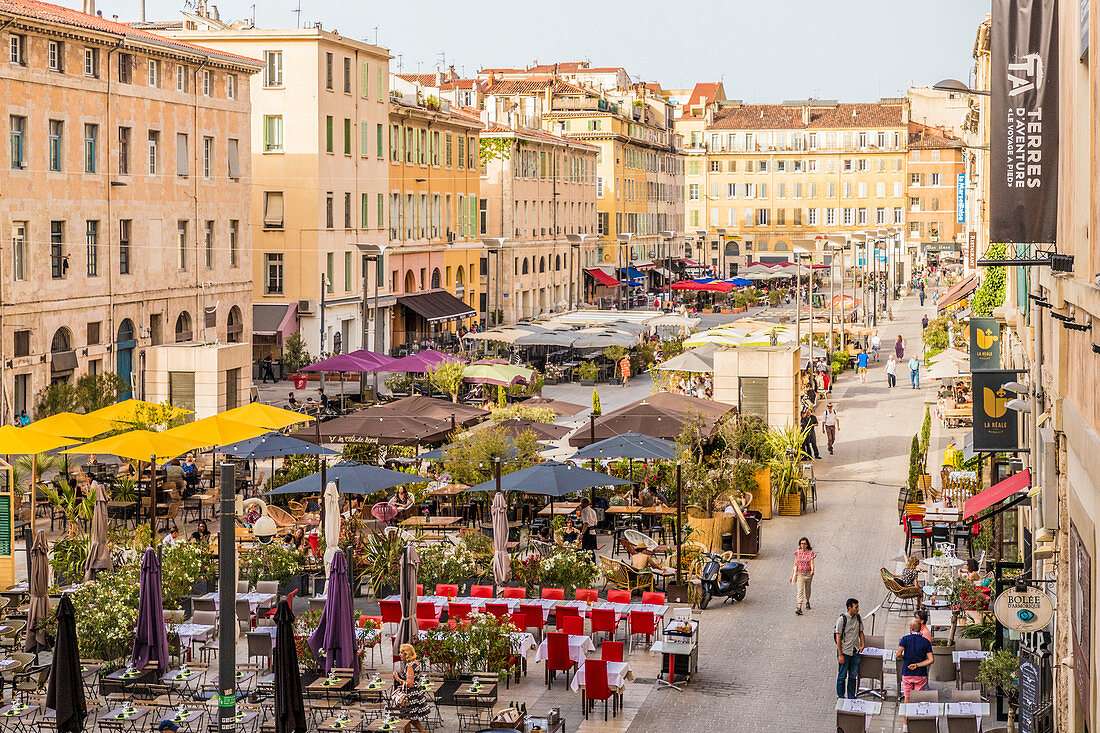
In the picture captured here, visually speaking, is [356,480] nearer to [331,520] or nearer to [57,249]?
[331,520]

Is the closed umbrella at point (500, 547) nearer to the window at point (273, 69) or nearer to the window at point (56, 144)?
the window at point (56, 144)

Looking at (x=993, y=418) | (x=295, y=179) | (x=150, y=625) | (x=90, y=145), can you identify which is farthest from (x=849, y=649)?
(x=295, y=179)

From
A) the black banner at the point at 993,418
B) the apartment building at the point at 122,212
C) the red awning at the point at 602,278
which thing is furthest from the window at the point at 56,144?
the red awning at the point at 602,278

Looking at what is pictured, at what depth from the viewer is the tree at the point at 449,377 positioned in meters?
41.3

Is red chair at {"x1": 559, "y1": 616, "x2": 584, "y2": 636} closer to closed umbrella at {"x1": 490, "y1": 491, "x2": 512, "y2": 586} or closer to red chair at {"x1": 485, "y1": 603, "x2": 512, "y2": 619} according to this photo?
red chair at {"x1": 485, "y1": 603, "x2": 512, "y2": 619}

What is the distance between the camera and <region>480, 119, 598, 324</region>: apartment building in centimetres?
7969

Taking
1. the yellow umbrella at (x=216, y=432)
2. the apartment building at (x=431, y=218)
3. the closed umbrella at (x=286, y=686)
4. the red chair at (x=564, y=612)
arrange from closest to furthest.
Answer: the closed umbrella at (x=286, y=686)
the red chair at (x=564, y=612)
the yellow umbrella at (x=216, y=432)
the apartment building at (x=431, y=218)

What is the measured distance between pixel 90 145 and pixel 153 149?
3.57 metres

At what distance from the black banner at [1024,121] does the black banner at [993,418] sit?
5330mm

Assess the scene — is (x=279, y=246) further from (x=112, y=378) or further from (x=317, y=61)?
(x=112, y=378)

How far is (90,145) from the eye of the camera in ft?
140

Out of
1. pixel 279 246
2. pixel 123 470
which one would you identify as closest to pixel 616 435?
pixel 123 470

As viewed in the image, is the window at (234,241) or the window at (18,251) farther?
the window at (234,241)

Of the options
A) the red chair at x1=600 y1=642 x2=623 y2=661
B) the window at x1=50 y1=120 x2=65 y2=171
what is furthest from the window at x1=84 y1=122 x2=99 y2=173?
the red chair at x1=600 y1=642 x2=623 y2=661
